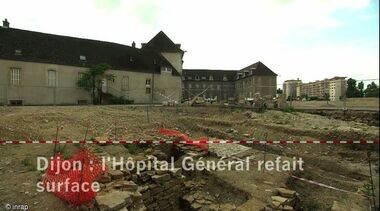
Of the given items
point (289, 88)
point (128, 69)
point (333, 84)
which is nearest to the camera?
point (333, 84)

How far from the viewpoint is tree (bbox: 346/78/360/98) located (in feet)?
54.9

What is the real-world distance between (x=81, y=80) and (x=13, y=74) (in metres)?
6.10

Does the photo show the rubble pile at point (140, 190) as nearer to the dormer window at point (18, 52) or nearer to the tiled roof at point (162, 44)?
the dormer window at point (18, 52)

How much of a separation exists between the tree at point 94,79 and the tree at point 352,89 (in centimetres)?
2292

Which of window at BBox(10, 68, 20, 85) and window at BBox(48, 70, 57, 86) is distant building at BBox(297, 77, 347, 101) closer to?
window at BBox(48, 70, 57, 86)

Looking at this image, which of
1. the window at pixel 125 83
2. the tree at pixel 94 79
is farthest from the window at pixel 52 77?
the window at pixel 125 83

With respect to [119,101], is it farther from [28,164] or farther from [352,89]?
[28,164]

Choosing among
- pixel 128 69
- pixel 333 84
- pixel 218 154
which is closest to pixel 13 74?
pixel 128 69

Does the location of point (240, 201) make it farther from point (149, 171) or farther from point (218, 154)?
point (218, 154)

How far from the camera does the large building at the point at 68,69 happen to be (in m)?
26.9

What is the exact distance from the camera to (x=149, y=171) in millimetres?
8297

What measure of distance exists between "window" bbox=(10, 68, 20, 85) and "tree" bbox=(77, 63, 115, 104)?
18.0 feet

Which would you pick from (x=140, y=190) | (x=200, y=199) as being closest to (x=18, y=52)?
(x=140, y=190)

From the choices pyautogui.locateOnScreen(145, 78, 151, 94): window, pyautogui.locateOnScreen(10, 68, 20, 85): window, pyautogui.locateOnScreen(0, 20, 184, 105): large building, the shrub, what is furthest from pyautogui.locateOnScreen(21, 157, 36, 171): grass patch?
pyautogui.locateOnScreen(145, 78, 151, 94): window
